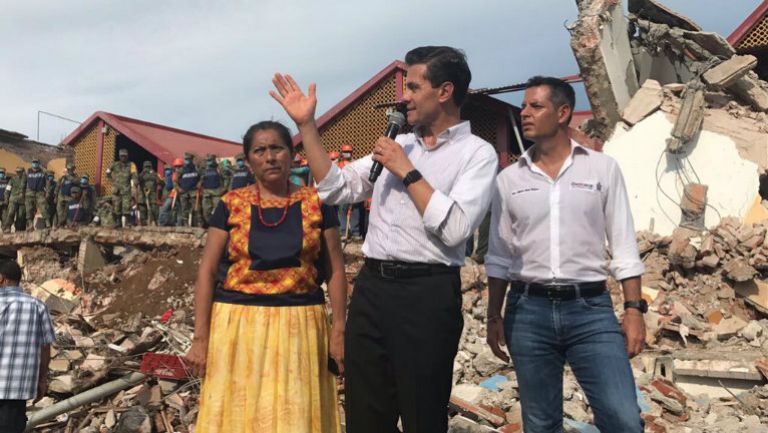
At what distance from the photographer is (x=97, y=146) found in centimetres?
1875

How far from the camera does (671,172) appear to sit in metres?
8.53

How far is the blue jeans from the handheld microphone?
0.80 meters

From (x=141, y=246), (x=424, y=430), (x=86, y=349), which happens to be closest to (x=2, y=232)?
(x=141, y=246)

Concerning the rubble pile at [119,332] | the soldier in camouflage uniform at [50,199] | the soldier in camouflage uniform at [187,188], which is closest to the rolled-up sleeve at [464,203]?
the rubble pile at [119,332]

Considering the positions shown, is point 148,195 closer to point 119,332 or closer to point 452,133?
point 119,332

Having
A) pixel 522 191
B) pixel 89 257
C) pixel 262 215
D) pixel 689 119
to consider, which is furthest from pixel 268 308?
pixel 89 257

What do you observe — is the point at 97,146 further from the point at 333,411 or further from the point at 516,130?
the point at 333,411

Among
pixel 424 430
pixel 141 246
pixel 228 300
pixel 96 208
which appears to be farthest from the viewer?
pixel 96 208

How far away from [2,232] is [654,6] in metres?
15.3

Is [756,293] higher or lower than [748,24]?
lower

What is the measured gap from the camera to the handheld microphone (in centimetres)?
231

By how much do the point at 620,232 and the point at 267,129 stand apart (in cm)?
160

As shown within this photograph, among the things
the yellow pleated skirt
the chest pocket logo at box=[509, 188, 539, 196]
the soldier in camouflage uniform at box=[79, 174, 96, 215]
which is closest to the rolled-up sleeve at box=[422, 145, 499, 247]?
the chest pocket logo at box=[509, 188, 539, 196]

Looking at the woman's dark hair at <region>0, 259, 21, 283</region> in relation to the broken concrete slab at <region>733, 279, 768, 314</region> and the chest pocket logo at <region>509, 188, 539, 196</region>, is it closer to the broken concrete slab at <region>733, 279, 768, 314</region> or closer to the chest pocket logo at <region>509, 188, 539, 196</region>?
the chest pocket logo at <region>509, 188, 539, 196</region>
